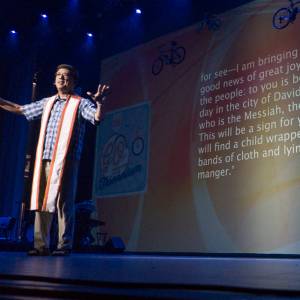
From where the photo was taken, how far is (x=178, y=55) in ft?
16.1

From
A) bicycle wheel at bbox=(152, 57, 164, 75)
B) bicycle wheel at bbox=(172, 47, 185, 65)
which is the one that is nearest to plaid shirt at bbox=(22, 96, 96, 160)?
bicycle wheel at bbox=(172, 47, 185, 65)

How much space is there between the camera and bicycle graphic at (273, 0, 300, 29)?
4035 millimetres

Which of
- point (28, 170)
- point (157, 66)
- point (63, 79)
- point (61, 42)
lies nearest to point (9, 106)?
point (63, 79)

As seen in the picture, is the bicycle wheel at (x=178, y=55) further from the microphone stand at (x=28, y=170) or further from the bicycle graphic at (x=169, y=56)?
the microphone stand at (x=28, y=170)

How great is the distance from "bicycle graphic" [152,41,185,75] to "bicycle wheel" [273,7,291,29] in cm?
101

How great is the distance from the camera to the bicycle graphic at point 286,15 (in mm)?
4035

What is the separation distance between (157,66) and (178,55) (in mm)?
305

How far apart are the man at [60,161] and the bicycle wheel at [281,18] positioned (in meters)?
2.29

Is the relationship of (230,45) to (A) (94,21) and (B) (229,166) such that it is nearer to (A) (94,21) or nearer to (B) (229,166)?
(B) (229,166)

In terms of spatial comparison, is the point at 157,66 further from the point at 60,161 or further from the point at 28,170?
the point at 60,161

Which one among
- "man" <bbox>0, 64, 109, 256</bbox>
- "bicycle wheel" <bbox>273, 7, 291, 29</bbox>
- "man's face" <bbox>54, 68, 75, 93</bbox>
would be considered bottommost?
"man" <bbox>0, 64, 109, 256</bbox>

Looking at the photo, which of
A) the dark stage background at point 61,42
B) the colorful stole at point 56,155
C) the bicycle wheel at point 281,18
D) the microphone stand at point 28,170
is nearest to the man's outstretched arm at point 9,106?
the colorful stole at point 56,155

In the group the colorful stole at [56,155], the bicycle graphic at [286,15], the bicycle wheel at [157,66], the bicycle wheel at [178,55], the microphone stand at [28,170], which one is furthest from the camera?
the microphone stand at [28,170]

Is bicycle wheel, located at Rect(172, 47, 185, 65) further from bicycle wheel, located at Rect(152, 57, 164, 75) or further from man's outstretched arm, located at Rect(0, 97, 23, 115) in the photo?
man's outstretched arm, located at Rect(0, 97, 23, 115)
